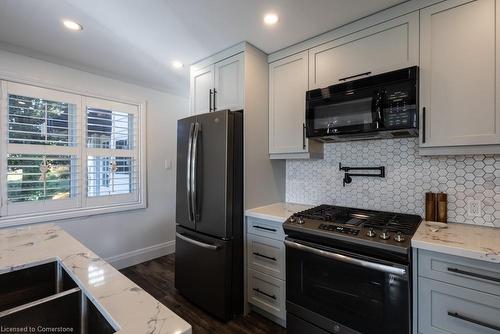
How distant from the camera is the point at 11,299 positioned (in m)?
1.02

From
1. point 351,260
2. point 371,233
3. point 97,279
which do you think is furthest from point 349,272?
point 97,279

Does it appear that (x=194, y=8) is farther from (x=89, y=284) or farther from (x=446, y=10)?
(x=89, y=284)

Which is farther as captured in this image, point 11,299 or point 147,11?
point 147,11

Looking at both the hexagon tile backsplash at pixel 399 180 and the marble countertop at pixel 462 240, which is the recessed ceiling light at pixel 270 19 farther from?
the marble countertop at pixel 462 240

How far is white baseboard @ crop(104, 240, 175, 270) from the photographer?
299cm

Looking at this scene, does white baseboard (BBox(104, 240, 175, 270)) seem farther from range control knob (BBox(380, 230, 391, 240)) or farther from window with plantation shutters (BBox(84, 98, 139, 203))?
range control knob (BBox(380, 230, 391, 240))

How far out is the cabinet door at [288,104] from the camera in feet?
6.99

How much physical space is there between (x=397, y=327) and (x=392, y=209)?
2.94ft

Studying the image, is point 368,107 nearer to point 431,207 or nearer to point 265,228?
point 431,207

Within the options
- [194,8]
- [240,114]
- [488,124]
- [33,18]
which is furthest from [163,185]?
[488,124]

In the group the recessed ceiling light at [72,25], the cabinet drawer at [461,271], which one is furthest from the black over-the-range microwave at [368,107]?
the recessed ceiling light at [72,25]

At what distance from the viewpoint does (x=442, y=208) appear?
1.70m

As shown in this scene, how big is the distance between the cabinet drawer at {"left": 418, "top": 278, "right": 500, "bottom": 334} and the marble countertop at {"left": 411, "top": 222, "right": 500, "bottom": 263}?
0.19m

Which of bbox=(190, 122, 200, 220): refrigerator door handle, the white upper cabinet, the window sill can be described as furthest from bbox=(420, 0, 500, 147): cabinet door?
the window sill
